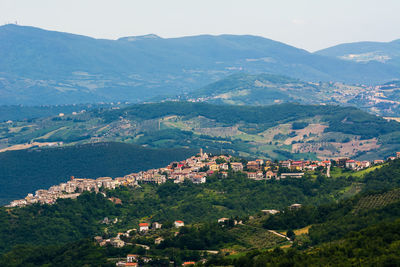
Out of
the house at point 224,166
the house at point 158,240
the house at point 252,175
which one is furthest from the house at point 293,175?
the house at point 158,240

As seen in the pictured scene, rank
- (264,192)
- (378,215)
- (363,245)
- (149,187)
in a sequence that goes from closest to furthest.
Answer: (363,245), (378,215), (264,192), (149,187)

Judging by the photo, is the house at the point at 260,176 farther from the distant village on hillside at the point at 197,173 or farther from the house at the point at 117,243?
the house at the point at 117,243

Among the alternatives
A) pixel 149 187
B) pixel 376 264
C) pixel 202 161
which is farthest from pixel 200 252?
pixel 202 161

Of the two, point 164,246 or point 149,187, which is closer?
point 164,246

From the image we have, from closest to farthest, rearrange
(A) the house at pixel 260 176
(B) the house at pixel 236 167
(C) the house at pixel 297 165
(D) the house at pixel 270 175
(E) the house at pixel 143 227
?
(E) the house at pixel 143 227 < (D) the house at pixel 270 175 < (A) the house at pixel 260 176 < (C) the house at pixel 297 165 < (B) the house at pixel 236 167

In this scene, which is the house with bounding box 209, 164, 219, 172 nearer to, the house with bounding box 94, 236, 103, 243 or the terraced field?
the house with bounding box 94, 236, 103, 243

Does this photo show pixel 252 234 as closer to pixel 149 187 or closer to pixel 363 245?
pixel 363 245

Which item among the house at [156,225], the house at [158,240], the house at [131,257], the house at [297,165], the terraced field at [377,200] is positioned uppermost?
the terraced field at [377,200]

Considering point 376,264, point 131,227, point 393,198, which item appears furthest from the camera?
point 131,227

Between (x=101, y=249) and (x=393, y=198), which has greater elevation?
(x=393, y=198)

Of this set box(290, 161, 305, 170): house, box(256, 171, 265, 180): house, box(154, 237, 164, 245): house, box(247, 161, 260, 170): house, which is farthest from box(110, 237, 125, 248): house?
box(290, 161, 305, 170): house

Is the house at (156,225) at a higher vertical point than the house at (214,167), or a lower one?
lower
